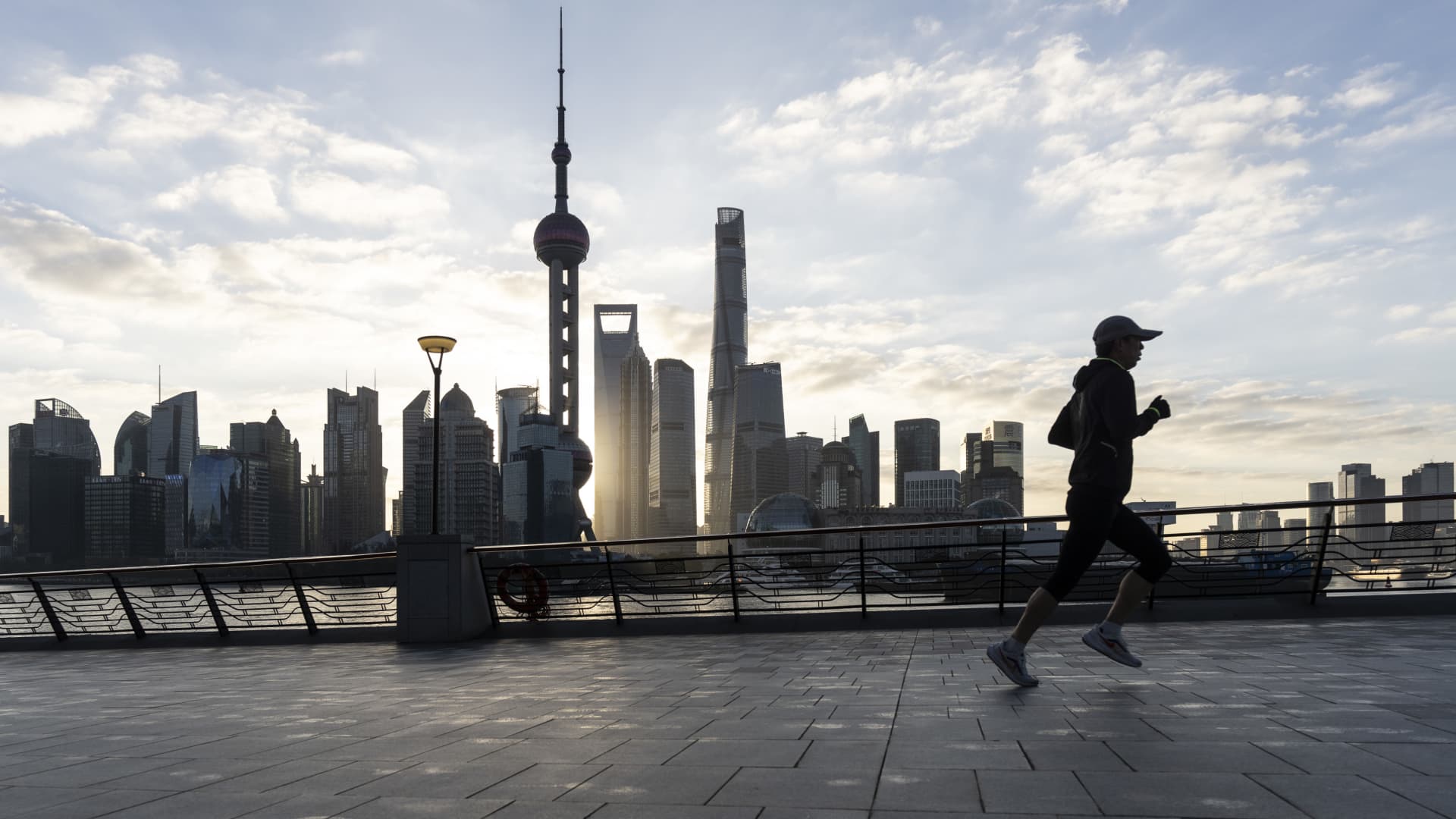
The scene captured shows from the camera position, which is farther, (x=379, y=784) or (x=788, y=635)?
(x=788, y=635)

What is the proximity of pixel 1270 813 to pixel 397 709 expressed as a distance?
14.0 feet

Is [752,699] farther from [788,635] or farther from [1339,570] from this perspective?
[1339,570]

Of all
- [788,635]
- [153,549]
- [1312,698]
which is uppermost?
[1312,698]

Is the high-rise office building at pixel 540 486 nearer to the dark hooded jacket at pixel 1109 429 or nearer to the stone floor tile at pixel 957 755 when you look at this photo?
the dark hooded jacket at pixel 1109 429

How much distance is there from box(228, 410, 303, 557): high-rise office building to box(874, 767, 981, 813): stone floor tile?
6501 inches

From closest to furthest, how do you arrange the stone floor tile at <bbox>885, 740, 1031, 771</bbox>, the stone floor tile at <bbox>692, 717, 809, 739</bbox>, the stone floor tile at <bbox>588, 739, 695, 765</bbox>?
the stone floor tile at <bbox>885, 740, 1031, 771</bbox> → the stone floor tile at <bbox>588, 739, 695, 765</bbox> → the stone floor tile at <bbox>692, 717, 809, 739</bbox>

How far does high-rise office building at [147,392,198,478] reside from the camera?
519ft

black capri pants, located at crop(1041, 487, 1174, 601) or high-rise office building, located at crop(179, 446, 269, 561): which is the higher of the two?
black capri pants, located at crop(1041, 487, 1174, 601)

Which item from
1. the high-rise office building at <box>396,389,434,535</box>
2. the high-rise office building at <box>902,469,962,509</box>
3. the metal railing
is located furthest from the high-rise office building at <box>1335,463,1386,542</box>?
the high-rise office building at <box>902,469,962,509</box>

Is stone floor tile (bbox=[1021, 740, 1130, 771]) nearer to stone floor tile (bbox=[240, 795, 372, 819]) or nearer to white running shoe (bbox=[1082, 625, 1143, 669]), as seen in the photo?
white running shoe (bbox=[1082, 625, 1143, 669])

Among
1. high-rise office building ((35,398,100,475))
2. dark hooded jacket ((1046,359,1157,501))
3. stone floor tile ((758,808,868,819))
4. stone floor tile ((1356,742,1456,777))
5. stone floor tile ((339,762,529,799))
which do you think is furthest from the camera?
high-rise office building ((35,398,100,475))

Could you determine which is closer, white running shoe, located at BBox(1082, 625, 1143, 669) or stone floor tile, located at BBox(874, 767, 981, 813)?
stone floor tile, located at BBox(874, 767, 981, 813)

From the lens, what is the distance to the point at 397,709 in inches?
211

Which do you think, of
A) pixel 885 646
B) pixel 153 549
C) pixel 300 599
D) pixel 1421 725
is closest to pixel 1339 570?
pixel 885 646
